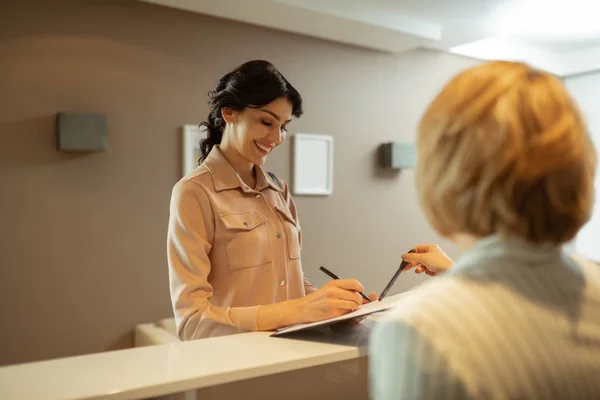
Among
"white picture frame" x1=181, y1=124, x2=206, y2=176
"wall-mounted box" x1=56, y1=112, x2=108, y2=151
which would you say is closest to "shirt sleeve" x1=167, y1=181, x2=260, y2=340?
"wall-mounted box" x1=56, y1=112, x2=108, y2=151

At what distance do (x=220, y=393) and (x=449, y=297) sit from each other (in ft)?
2.16

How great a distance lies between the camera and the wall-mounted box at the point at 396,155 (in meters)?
4.00

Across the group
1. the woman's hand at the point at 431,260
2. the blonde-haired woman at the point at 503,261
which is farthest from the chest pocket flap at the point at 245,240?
the blonde-haired woman at the point at 503,261

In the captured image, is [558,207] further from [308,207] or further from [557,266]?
[308,207]

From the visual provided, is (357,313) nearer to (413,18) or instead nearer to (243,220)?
(243,220)

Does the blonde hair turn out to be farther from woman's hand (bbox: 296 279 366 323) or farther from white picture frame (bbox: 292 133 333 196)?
white picture frame (bbox: 292 133 333 196)

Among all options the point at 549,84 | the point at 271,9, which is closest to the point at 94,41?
the point at 271,9

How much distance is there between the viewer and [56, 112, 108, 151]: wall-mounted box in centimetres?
274

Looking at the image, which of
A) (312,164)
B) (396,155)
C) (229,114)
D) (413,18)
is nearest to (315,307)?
(229,114)

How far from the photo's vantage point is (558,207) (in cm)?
54

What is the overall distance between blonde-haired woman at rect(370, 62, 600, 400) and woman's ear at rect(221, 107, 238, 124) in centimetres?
99

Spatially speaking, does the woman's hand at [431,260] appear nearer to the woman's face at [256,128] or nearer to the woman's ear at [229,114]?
the woman's face at [256,128]

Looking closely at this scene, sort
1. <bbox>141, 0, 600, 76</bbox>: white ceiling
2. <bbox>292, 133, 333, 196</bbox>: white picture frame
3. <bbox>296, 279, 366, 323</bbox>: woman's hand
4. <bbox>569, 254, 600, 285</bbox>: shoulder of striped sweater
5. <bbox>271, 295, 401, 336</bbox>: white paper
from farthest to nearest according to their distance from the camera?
<bbox>292, 133, 333, 196</bbox>: white picture frame < <bbox>141, 0, 600, 76</bbox>: white ceiling < <bbox>296, 279, 366, 323</bbox>: woman's hand < <bbox>271, 295, 401, 336</bbox>: white paper < <bbox>569, 254, 600, 285</bbox>: shoulder of striped sweater

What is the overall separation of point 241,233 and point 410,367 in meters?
0.92
